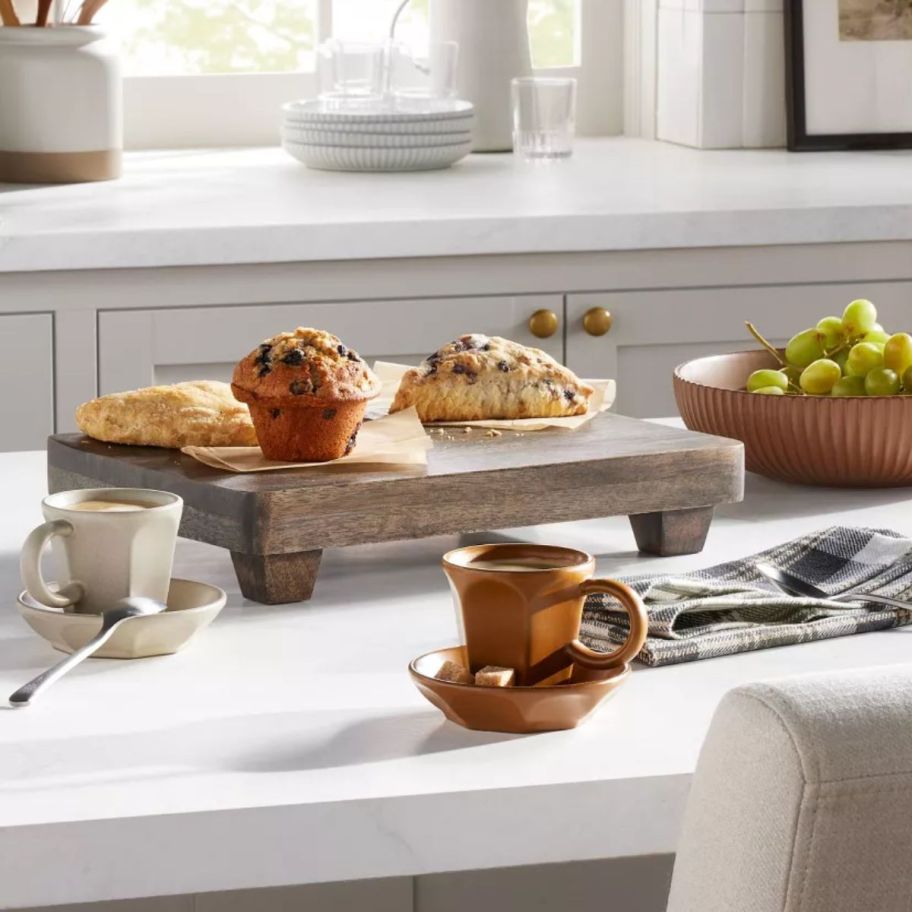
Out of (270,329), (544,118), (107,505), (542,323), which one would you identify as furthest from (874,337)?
(544,118)

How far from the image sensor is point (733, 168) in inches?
119

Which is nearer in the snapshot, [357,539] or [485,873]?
[357,539]

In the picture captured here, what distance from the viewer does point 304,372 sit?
1236mm

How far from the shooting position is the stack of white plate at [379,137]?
291cm

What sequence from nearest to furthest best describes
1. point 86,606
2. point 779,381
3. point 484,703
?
point 484,703 < point 86,606 < point 779,381

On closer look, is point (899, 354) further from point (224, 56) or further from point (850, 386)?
point (224, 56)

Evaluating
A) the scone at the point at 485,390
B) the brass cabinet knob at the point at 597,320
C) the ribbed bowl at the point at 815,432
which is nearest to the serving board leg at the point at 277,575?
the scone at the point at 485,390

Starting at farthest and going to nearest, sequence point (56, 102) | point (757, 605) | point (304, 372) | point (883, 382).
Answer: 1. point (56, 102)
2. point (883, 382)
3. point (304, 372)
4. point (757, 605)

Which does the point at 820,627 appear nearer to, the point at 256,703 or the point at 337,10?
the point at 256,703

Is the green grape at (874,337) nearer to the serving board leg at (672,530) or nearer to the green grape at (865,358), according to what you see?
the green grape at (865,358)

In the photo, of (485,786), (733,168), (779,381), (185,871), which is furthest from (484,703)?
(733,168)

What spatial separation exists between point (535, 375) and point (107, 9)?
2226mm

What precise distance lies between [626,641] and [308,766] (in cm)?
18

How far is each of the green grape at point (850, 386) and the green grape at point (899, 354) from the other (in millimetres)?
28
